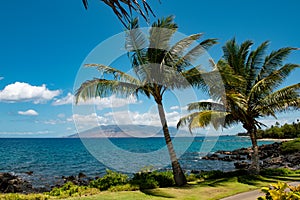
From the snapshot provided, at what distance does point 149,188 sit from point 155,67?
522cm

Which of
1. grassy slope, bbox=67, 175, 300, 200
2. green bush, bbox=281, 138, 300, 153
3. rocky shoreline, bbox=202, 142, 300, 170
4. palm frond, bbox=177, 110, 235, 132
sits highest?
palm frond, bbox=177, 110, 235, 132

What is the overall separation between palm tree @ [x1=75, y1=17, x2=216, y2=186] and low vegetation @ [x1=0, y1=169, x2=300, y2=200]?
3.50 ft

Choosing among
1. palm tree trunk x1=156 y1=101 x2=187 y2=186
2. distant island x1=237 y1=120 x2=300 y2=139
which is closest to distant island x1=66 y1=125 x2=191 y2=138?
palm tree trunk x1=156 y1=101 x2=187 y2=186

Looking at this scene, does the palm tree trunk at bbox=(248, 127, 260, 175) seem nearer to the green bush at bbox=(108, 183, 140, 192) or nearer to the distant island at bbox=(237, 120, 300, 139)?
the green bush at bbox=(108, 183, 140, 192)

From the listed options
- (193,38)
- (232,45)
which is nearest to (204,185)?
(193,38)

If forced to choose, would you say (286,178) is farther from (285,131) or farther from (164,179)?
(285,131)

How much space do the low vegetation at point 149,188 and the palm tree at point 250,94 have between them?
8.50 ft

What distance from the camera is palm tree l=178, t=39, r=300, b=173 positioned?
13.8 metres

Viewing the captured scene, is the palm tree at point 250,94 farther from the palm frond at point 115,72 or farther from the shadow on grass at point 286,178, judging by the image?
the palm frond at point 115,72

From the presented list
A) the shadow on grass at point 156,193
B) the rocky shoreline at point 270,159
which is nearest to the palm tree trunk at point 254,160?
the shadow on grass at point 156,193

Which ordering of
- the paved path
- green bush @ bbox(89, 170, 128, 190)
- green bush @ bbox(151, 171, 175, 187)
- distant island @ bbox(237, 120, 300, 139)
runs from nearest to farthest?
1. the paved path
2. green bush @ bbox(89, 170, 128, 190)
3. green bush @ bbox(151, 171, 175, 187)
4. distant island @ bbox(237, 120, 300, 139)

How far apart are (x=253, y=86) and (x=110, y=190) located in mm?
9015

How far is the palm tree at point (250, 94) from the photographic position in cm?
1380

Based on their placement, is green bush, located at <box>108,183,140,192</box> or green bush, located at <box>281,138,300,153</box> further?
green bush, located at <box>281,138,300,153</box>
